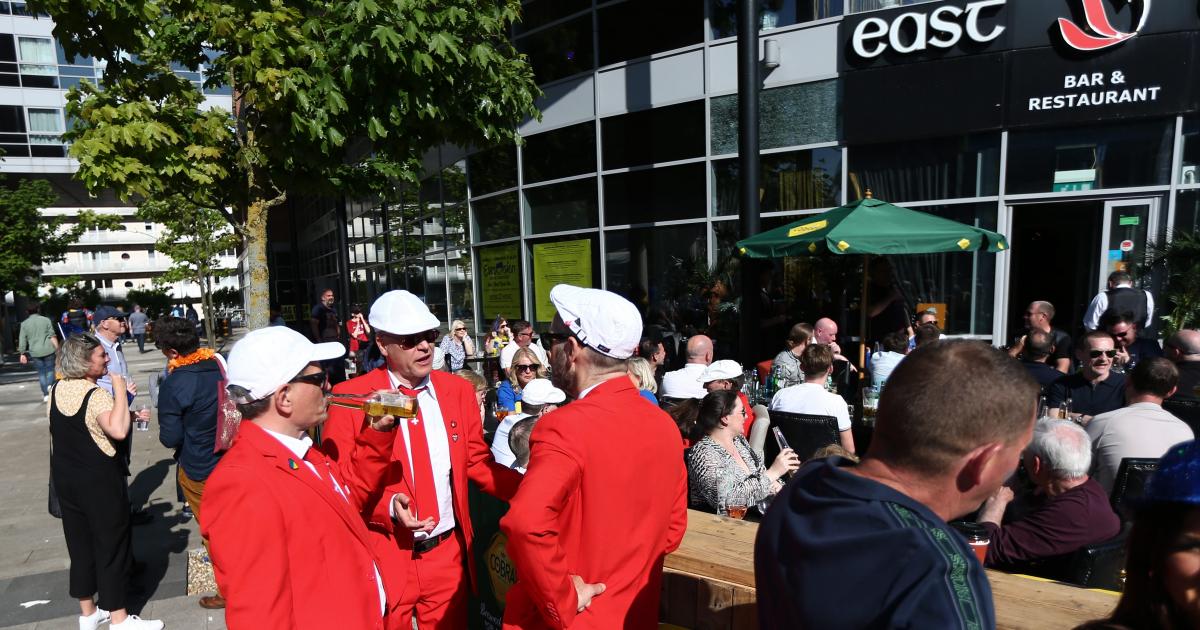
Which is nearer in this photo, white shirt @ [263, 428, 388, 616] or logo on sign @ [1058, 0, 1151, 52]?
white shirt @ [263, 428, 388, 616]

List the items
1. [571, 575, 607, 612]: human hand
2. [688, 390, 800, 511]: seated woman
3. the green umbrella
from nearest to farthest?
[571, 575, 607, 612]: human hand < [688, 390, 800, 511]: seated woman < the green umbrella

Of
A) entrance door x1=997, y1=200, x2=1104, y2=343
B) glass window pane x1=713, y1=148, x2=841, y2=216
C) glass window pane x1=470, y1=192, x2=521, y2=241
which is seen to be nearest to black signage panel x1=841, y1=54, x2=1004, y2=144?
glass window pane x1=713, y1=148, x2=841, y2=216

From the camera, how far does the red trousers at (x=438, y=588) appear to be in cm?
275

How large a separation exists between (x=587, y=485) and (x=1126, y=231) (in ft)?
30.1

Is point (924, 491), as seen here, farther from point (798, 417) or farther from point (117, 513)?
point (117, 513)

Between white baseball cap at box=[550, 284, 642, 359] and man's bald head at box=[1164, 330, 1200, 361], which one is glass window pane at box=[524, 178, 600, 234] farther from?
white baseball cap at box=[550, 284, 642, 359]

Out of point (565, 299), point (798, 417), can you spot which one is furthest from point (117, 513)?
point (798, 417)

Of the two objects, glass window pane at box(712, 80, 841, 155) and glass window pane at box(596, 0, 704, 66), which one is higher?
glass window pane at box(596, 0, 704, 66)

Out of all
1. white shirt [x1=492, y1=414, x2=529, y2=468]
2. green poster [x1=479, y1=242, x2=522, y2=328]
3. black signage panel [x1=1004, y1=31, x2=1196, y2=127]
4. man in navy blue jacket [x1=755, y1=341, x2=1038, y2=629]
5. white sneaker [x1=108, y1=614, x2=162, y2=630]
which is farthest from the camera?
green poster [x1=479, y1=242, x2=522, y2=328]

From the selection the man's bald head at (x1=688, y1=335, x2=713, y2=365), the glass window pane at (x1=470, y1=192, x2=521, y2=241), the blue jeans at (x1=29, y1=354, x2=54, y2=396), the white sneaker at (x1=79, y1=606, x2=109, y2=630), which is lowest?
the white sneaker at (x1=79, y1=606, x2=109, y2=630)

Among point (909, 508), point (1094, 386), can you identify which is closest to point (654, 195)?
point (1094, 386)

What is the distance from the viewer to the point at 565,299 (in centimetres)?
216

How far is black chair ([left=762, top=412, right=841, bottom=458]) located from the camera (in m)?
4.61

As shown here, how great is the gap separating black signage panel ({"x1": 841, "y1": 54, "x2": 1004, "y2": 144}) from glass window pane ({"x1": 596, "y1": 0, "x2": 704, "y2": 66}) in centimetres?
266
